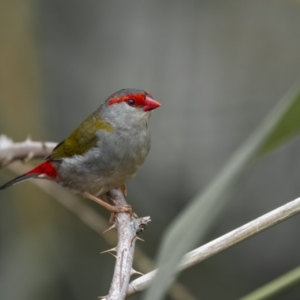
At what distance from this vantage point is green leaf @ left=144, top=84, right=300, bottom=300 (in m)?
0.56

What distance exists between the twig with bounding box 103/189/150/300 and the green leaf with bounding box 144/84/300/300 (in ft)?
2.77

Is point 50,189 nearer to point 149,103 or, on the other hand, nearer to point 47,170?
point 47,170

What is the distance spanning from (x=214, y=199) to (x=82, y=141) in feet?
8.84

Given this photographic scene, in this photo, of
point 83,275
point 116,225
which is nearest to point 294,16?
point 83,275

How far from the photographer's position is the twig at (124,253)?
57.3 inches

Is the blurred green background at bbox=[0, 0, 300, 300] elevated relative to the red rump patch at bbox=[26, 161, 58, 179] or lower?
elevated

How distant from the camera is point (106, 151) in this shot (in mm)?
3090

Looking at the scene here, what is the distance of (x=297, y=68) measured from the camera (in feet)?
15.7

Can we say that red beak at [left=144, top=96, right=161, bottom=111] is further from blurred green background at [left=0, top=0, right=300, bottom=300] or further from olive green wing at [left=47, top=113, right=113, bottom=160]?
blurred green background at [left=0, top=0, right=300, bottom=300]

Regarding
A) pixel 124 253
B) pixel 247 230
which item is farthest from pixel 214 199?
pixel 124 253

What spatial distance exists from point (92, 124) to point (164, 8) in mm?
2244

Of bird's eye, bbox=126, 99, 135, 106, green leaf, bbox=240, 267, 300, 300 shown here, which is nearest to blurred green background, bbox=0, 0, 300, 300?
bird's eye, bbox=126, 99, 135, 106

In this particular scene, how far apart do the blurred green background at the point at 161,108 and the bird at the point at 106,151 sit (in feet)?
3.40

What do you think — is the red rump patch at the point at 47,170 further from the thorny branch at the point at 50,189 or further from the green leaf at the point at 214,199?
the green leaf at the point at 214,199
